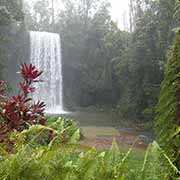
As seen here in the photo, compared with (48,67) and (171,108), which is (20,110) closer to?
(171,108)

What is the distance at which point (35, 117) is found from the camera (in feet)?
7.64

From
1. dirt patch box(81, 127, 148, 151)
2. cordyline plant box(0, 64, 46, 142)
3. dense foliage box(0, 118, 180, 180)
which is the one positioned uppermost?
cordyline plant box(0, 64, 46, 142)

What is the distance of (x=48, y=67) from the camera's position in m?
26.5

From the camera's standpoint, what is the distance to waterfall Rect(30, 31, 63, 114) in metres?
26.3

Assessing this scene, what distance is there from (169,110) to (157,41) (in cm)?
1809

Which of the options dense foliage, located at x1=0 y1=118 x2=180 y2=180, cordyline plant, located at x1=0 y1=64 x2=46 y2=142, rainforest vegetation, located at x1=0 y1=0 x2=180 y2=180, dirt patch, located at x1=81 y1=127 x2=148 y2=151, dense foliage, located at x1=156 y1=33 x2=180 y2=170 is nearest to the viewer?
dense foliage, located at x1=0 y1=118 x2=180 y2=180

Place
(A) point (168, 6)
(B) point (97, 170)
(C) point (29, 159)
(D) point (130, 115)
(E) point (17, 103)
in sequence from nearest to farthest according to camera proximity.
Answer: (C) point (29, 159) < (B) point (97, 170) < (E) point (17, 103) < (A) point (168, 6) < (D) point (130, 115)

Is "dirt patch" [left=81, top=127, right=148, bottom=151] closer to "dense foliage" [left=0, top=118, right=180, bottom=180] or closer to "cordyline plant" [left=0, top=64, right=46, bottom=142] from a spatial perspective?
"cordyline plant" [left=0, top=64, right=46, bottom=142]

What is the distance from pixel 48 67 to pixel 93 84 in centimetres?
326

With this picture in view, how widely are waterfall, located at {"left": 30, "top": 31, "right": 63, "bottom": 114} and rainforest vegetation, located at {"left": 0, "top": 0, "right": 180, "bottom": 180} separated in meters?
0.55

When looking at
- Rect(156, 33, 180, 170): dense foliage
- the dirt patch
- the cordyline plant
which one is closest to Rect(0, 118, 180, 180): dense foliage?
the cordyline plant

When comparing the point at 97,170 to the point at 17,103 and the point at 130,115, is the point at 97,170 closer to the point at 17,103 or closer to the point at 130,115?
the point at 17,103

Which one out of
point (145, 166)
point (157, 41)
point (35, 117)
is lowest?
point (145, 166)

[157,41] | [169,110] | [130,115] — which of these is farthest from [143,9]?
[169,110]
